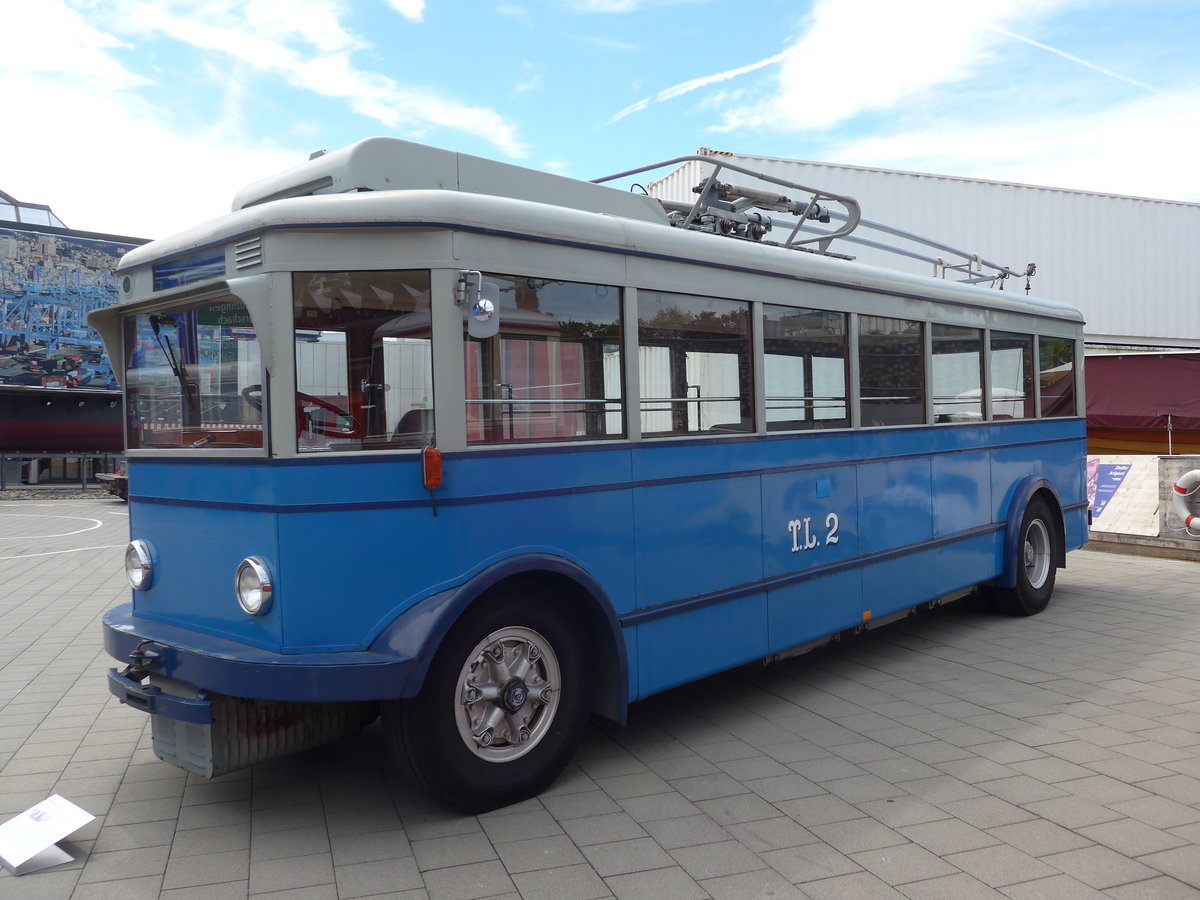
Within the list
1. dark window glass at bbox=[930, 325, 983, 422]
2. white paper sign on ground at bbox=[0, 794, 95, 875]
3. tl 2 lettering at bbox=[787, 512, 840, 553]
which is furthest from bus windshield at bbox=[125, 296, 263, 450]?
dark window glass at bbox=[930, 325, 983, 422]

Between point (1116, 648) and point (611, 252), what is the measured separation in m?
4.74

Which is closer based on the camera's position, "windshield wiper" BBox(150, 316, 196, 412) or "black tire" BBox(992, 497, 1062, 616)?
"windshield wiper" BBox(150, 316, 196, 412)

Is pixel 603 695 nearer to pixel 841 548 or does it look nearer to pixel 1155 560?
pixel 841 548

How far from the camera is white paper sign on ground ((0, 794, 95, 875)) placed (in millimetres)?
3436

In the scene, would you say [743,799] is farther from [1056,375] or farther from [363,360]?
[1056,375]

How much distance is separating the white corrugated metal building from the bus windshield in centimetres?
1196

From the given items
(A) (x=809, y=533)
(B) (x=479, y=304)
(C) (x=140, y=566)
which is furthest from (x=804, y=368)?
(C) (x=140, y=566)

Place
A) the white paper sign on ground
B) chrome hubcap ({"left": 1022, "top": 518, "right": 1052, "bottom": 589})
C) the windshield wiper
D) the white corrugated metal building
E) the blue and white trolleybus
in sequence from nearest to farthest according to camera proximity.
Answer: the white paper sign on ground → the blue and white trolleybus → the windshield wiper → chrome hubcap ({"left": 1022, "top": 518, "right": 1052, "bottom": 589}) → the white corrugated metal building

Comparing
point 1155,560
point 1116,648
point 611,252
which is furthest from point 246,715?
point 1155,560

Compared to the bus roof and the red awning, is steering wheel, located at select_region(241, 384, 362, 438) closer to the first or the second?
the bus roof

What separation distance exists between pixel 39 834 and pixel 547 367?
2.64 metres

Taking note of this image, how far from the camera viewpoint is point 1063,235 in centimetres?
1802

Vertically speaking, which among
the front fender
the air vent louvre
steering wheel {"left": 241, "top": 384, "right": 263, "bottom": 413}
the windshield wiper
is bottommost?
the front fender

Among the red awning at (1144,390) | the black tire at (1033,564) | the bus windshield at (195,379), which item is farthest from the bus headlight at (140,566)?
the red awning at (1144,390)
